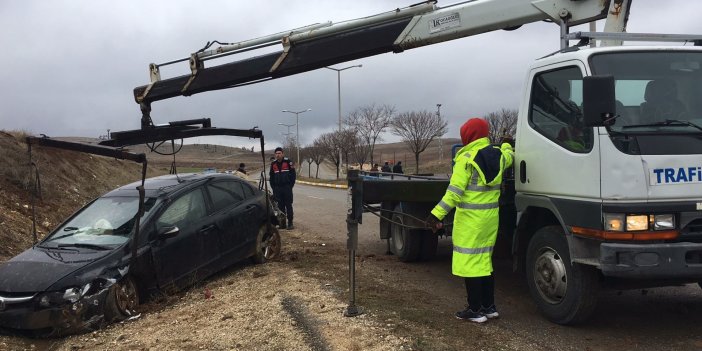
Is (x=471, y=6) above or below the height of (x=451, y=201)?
above

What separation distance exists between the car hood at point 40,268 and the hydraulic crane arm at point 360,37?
3.42m

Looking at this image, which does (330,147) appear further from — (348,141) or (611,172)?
(611,172)

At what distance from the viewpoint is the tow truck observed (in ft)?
13.7

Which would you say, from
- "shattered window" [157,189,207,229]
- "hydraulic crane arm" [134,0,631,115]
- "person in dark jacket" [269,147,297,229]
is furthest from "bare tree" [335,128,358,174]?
"shattered window" [157,189,207,229]

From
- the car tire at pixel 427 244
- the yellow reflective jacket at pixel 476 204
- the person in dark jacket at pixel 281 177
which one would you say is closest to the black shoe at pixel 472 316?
the yellow reflective jacket at pixel 476 204

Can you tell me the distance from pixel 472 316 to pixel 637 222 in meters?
1.73

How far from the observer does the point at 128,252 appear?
19.9 feet

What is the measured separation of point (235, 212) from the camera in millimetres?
7816

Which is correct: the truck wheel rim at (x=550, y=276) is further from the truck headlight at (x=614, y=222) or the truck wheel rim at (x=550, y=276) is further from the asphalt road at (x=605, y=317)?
the truck headlight at (x=614, y=222)

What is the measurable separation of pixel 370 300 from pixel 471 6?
3.82m

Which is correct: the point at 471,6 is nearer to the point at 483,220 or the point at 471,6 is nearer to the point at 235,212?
the point at 483,220

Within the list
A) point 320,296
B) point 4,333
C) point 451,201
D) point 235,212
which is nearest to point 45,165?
point 235,212

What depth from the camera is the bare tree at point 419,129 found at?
42.1 metres

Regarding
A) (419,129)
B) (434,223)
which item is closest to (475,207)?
(434,223)
